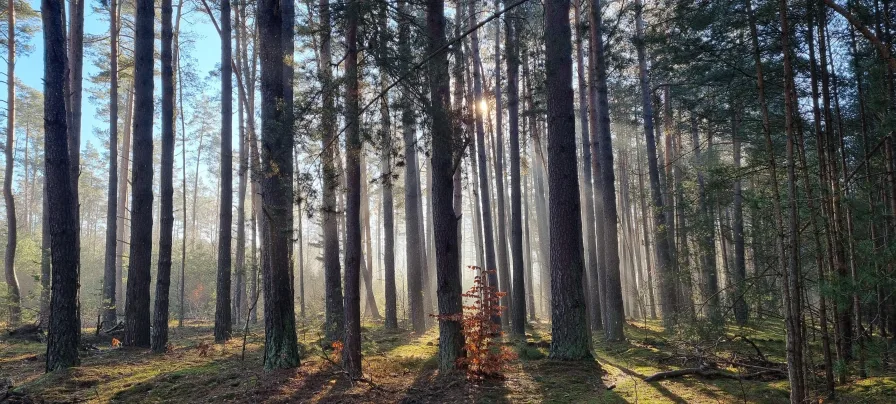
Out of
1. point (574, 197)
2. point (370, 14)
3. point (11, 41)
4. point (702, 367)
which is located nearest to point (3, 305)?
point (11, 41)

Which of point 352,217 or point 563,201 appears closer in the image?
point 352,217

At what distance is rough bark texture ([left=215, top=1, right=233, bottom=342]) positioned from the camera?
12547 mm

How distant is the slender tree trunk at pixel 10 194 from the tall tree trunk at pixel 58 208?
8.95 m

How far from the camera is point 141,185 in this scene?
10.7 metres

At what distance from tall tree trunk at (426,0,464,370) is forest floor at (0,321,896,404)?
23.0 inches

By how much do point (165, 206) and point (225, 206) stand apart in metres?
1.60

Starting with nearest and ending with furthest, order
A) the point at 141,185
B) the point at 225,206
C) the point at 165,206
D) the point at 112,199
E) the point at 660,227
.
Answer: the point at 141,185
the point at 165,206
the point at 660,227
the point at 225,206
the point at 112,199

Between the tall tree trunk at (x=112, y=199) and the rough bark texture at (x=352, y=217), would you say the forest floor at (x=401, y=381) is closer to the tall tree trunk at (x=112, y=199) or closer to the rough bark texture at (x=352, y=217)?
the rough bark texture at (x=352, y=217)

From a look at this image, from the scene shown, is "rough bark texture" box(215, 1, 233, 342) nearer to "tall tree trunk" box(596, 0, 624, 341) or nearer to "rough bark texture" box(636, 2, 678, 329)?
"tall tree trunk" box(596, 0, 624, 341)

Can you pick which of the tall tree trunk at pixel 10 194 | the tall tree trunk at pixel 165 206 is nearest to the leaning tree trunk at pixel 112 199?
the tall tree trunk at pixel 10 194

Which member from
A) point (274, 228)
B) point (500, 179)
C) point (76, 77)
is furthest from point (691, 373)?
point (76, 77)

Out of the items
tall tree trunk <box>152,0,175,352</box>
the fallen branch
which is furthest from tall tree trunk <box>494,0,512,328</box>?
tall tree trunk <box>152,0,175,352</box>

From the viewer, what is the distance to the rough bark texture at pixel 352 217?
23.5 feet

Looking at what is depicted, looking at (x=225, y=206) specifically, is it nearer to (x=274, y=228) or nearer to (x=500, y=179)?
(x=274, y=228)
